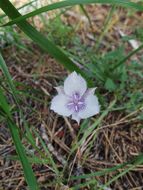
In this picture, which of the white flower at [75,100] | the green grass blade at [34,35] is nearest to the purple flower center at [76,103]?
the white flower at [75,100]

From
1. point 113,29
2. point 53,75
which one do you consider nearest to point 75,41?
point 53,75

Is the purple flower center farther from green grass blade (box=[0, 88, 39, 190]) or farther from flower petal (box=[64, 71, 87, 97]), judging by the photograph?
green grass blade (box=[0, 88, 39, 190])

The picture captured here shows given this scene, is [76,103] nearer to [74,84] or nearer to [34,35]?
[74,84]

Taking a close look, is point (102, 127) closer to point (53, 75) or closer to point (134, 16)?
point (53, 75)

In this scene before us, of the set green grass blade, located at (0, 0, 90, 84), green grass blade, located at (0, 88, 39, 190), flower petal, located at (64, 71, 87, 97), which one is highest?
green grass blade, located at (0, 0, 90, 84)

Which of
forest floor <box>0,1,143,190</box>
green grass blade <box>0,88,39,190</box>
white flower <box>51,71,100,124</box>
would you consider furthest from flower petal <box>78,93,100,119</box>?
green grass blade <box>0,88,39,190</box>

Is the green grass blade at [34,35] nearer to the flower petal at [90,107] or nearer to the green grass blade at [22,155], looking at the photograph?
the flower petal at [90,107]
